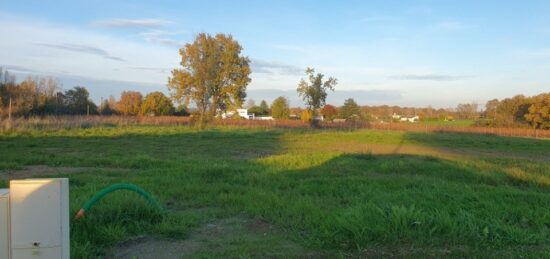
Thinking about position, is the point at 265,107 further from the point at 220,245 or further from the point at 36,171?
the point at 220,245

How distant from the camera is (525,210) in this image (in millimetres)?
6371

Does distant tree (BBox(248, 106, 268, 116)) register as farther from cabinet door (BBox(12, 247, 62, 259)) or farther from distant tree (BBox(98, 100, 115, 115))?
cabinet door (BBox(12, 247, 62, 259))

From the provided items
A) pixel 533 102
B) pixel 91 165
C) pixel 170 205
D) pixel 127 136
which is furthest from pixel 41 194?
pixel 533 102

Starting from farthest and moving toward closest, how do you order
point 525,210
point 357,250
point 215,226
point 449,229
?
point 525,210
point 215,226
point 449,229
point 357,250

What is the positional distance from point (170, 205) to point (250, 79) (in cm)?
4401

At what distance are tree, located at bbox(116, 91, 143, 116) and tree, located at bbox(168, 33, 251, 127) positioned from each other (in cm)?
2277

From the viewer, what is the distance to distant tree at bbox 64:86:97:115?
A: 58888 mm

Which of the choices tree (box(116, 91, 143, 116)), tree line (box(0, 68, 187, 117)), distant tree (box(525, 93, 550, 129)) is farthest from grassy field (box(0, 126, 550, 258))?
tree (box(116, 91, 143, 116))

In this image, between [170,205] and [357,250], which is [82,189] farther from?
[357,250]

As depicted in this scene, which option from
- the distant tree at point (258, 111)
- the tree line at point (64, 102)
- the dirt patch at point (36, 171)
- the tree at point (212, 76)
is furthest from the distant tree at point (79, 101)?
the dirt patch at point (36, 171)

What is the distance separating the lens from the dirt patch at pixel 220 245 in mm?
4496

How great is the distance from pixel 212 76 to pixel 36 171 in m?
37.0

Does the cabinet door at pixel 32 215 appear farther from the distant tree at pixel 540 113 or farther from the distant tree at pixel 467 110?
the distant tree at pixel 467 110

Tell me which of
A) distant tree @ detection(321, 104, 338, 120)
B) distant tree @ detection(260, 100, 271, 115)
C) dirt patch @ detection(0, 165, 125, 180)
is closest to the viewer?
dirt patch @ detection(0, 165, 125, 180)
